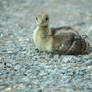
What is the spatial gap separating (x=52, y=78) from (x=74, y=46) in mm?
1491

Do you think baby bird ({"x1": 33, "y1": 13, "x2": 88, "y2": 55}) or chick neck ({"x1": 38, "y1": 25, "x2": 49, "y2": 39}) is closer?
baby bird ({"x1": 33, "y1": 13, "x2": 88, "y2": 55})

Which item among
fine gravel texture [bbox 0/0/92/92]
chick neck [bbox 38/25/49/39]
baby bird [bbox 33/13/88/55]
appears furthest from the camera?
chick neck [bbox 38/25/49/39]

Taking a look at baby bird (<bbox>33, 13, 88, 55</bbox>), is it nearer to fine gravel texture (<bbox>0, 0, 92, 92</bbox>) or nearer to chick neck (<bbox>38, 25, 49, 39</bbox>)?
chick neck (<bbox>38, 25, 49, 39</bbox>)

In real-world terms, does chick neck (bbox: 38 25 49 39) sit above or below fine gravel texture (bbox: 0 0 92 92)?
above

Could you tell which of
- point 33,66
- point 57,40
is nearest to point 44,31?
point 57,40

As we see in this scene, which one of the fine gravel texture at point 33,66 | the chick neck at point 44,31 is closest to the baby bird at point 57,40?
the chick neck at point 44,31

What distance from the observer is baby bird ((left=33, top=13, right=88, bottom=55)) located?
704 cm

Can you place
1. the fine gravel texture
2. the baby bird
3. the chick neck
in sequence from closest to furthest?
the fine gravel texture
the baby bird
the chick neck

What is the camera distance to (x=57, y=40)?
7.09 meters

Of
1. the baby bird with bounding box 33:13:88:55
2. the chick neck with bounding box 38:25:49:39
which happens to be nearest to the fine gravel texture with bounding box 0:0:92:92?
the baby bird with bounding box 33:13:88:55

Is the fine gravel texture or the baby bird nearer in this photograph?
the fine gravel texture

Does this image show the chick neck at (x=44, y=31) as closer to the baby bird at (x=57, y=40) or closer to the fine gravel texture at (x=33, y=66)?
the baby bird at (x=57, y=40)

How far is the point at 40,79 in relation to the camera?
5797 mm

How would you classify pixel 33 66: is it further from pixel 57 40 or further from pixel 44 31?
pixel 44 31
